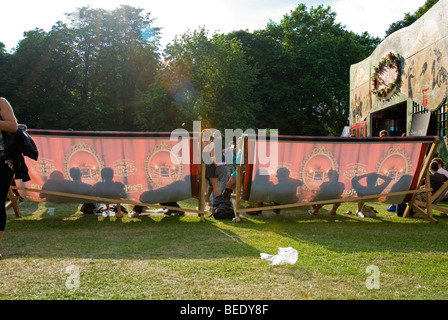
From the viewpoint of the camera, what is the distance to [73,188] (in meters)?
7.53

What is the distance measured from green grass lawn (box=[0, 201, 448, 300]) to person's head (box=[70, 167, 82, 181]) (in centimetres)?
78

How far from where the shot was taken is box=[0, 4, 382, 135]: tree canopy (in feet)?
123

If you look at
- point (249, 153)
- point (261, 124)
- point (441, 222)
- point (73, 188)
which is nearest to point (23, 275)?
point (73, 188)

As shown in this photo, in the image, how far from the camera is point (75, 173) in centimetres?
750

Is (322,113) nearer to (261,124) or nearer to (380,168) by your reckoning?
(261,124)

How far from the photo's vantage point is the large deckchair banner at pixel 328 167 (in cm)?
737

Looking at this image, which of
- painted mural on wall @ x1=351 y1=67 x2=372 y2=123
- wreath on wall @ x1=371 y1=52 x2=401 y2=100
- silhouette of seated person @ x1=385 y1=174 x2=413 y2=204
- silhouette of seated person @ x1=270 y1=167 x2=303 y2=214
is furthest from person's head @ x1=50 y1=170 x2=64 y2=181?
painted mural on wall @ x1=351 y1=67 x2=372 y2=123

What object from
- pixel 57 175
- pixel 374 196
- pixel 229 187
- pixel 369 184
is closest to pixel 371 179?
pixel 369 184

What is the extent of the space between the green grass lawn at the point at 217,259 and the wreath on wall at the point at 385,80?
36.3ft

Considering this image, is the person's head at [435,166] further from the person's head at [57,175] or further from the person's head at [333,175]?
the person's head at [57,175]

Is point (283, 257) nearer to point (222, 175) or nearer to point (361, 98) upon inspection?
point (222, 175)

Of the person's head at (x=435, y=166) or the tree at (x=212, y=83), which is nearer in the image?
the person's head at (x=435, y=166)

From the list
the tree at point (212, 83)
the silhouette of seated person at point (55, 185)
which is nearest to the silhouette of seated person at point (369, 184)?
the silhouette of seated person at point (55, 185)

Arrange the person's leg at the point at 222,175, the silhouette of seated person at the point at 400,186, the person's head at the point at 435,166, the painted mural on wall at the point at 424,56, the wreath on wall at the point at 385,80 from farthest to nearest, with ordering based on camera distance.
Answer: the wreath on wall at the point at 385,80, the painted mural on wall at the point at 424,56, the person's leg at the point at 222,175, the person's head at the point at 435,166, the silhouette of seated person at the point at 400,186
